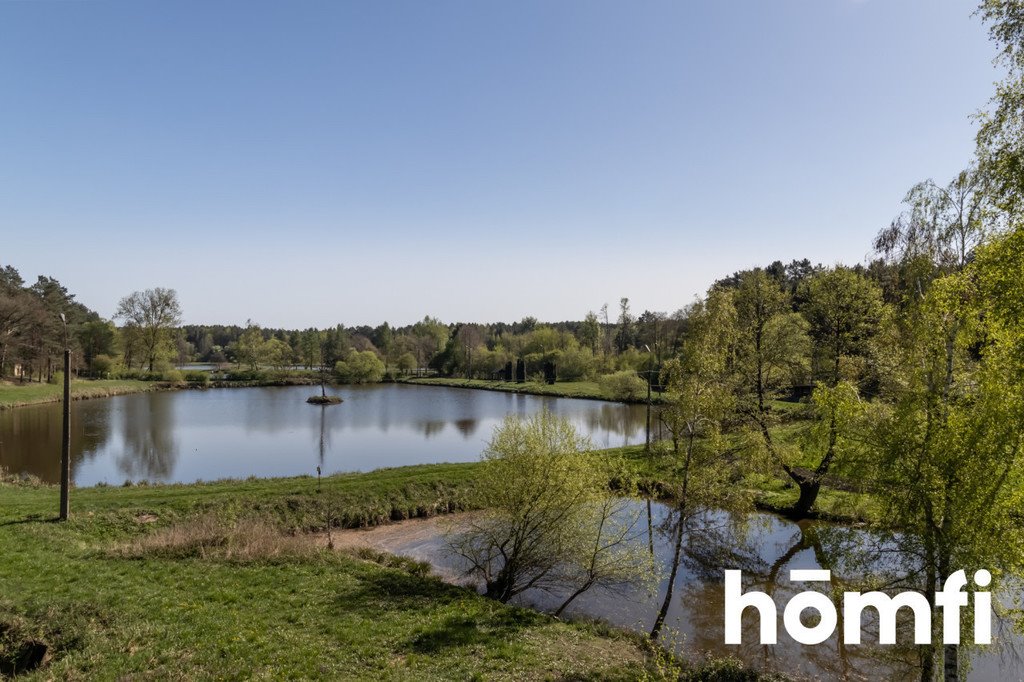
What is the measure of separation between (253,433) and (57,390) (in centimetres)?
3228

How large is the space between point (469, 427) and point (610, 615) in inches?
1330

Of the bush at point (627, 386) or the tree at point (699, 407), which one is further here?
the bush at point (627, 386)

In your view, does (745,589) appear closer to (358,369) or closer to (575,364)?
(575,364)

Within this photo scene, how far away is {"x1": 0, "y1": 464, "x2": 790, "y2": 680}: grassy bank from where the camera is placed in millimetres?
9547

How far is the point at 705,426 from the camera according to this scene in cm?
1387

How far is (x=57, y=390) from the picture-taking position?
56.8 m

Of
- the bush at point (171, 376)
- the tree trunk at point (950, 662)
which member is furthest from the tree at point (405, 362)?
the tree trunk at point (950, 662)

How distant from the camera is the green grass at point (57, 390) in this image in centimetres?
5078

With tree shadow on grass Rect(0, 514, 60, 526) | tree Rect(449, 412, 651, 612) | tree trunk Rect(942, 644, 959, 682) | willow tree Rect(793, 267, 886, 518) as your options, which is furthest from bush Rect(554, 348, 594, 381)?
tree trunk Rect(942, 644, 959, 682)

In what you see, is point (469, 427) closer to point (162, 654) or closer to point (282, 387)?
point (162, 654)

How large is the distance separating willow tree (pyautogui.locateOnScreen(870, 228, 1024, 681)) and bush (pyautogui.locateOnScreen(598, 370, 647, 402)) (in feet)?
173

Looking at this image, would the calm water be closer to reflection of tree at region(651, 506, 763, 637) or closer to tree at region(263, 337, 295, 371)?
reflection of tree at region(651, 506, 763, 637)

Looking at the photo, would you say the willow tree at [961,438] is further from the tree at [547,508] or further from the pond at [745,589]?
the tree at [547,508]

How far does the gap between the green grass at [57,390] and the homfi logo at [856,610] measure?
197 feet
